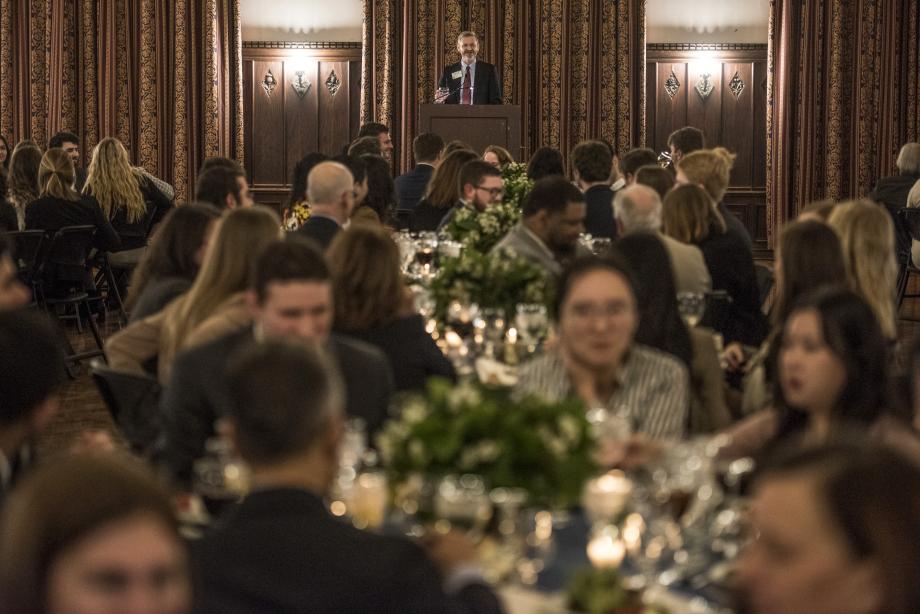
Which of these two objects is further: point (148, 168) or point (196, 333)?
point (148, 168)

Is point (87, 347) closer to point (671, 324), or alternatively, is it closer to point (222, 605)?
point (671, 324)

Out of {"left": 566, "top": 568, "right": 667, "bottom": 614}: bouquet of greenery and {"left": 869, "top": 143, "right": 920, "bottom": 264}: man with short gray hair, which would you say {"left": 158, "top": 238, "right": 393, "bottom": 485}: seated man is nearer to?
{"left": 566, "top": 568, "right": 667, "bottom": 614}: bouquet of greenery

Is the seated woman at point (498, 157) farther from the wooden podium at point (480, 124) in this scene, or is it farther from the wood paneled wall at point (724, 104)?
the wood paneled wall at point (724, 104)

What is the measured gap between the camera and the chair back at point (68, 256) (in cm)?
855

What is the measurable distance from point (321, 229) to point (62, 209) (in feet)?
10.5

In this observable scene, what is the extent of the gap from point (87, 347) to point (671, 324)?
6.08 meters

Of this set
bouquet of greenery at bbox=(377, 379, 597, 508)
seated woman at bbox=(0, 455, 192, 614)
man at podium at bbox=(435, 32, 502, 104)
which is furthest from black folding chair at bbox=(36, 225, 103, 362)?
seated woman at bbox=(0, 455, 192, 614)

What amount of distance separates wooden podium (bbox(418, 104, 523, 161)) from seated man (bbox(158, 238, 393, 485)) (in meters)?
8.81

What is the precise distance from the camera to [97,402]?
799 centimetres

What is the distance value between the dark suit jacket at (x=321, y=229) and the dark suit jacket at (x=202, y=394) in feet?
9.68

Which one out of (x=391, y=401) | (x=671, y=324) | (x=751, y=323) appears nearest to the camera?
(x=391, y=401)

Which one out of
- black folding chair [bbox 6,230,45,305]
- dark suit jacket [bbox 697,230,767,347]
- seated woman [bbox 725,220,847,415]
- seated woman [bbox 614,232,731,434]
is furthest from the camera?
black folding chair [bbox 6,230,45,305]

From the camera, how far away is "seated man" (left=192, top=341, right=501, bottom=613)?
1991 millimetres

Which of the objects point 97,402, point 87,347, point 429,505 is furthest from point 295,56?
point 429,505
